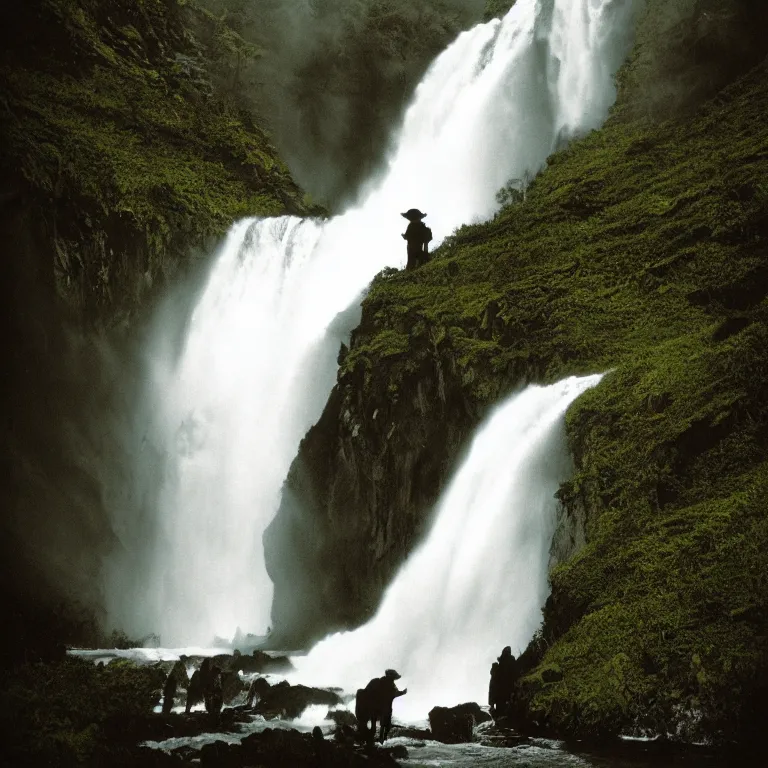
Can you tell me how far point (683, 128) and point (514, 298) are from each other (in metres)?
10.8

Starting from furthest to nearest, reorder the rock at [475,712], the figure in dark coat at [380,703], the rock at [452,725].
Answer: the rock at [475,712], the rock at [452,725], the figure in dark coat at [380,703]

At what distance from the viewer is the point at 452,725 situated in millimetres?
15516

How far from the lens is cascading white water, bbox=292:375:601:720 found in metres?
20.3

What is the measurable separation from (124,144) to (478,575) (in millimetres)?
34751

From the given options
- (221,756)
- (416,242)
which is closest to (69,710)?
(221,756)

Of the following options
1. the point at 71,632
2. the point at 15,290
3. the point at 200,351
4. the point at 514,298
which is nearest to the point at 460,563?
the point at 514,298

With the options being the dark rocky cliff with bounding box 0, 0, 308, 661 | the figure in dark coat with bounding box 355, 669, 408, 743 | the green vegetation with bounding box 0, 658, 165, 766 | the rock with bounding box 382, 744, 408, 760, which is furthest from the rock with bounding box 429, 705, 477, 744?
the dark rocky cliff with bounding box 0, 0, 308, 661

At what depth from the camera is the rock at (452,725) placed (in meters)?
15.3

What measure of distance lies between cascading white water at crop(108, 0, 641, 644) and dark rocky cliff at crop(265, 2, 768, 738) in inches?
188

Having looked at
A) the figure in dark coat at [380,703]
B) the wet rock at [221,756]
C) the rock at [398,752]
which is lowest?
the wet rock at [221,756]

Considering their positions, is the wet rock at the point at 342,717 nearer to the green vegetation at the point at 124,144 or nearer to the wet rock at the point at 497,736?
the wet rock at the point at 497,736

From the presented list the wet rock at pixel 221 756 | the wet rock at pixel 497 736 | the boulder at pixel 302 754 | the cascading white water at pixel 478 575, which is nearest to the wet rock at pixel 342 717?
the cascading white water at pixel 478 575

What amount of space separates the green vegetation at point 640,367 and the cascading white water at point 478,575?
1.39 metres

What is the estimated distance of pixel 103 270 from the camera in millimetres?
41375
